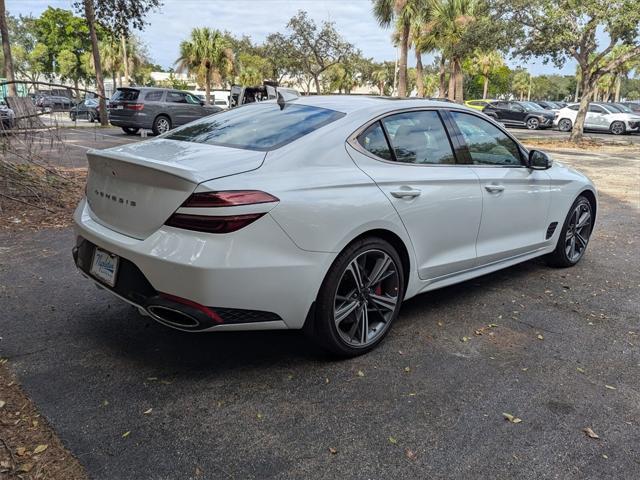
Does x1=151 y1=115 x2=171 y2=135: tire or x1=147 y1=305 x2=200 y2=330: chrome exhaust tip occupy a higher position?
x1=151 y1=115 x2=171 y2=135: tire

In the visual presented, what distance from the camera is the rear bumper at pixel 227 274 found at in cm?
267

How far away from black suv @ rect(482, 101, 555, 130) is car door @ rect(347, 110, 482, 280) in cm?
2879

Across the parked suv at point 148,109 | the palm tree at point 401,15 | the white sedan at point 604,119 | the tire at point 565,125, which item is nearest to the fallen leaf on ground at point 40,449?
the parked suv at point 148,109

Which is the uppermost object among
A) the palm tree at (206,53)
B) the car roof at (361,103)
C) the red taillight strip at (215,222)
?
the palm tree at (206,53)

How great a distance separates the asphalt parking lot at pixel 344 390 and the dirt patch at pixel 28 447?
0.06 metres

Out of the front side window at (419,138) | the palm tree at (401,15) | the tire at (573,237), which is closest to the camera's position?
the front side window at (419,138)

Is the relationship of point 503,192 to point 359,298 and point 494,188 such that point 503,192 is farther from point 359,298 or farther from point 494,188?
point 359,298

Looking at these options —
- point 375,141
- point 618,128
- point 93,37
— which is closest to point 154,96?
point 93,37

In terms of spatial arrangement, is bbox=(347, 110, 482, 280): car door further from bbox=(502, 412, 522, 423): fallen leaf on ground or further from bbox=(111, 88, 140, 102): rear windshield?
bbox=(111, 88, 140, 102): rear windshield

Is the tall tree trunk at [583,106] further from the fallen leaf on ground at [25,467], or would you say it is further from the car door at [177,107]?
the fallen leaf on ground at [25,467]

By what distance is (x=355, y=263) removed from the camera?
322 centimetres

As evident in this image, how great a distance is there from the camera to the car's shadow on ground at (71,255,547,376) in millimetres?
3238

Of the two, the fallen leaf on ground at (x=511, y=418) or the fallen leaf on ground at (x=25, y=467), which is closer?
the fallen leaf on ground at (x=25, y=467)

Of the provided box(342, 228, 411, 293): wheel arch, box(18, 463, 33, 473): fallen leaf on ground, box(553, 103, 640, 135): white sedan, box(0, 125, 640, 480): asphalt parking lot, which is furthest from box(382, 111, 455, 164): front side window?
box(553, 103, 640, 135): white sedan
